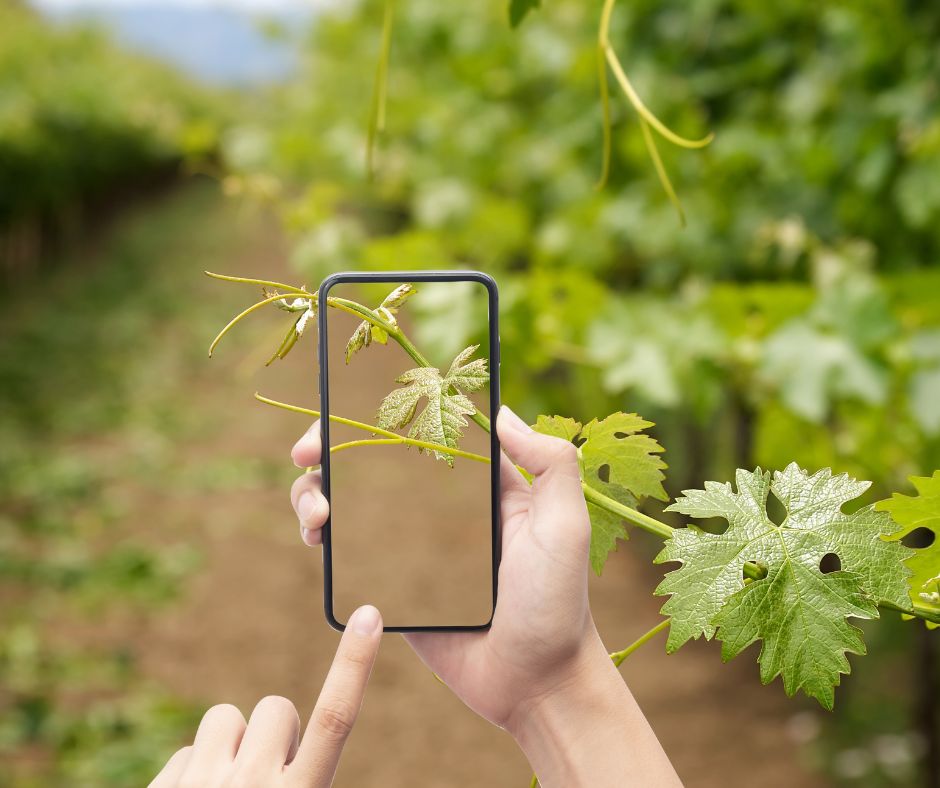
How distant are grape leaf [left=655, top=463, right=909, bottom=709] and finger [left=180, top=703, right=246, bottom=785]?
32 centimetres

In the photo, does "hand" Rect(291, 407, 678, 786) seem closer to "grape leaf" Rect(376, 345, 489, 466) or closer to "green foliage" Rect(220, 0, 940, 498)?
"grape leaf" Rect(376, 345, 489, 466)

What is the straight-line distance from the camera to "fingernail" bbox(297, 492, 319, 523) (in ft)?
2.02

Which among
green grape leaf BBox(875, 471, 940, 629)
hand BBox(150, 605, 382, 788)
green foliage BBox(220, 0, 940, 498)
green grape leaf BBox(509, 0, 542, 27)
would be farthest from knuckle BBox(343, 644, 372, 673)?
green foliage BBox(220, 0, 940, 498)

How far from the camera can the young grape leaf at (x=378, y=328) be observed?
570mm

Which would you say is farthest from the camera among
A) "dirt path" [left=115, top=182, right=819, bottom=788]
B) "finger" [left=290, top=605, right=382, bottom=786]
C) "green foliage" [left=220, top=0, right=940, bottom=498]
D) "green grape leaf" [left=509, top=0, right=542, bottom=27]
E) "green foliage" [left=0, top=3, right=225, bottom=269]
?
"green foliage" [left=0, top=3, right=225, bottom=269]

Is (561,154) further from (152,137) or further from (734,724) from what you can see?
(152,137)

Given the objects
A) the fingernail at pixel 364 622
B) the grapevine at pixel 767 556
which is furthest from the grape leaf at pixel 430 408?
the fingernail at pixel 364 622

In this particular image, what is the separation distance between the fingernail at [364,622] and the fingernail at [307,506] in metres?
0.07

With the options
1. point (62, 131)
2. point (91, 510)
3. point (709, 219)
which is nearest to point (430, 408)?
point (709, 219)

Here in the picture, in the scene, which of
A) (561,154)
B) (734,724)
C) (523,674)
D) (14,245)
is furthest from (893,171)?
(14,245)

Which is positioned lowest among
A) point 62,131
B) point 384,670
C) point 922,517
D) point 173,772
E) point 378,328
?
point 384,670

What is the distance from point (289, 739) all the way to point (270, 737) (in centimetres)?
2

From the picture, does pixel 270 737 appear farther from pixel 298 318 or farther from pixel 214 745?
pixel 298 318

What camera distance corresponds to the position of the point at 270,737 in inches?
26.4
